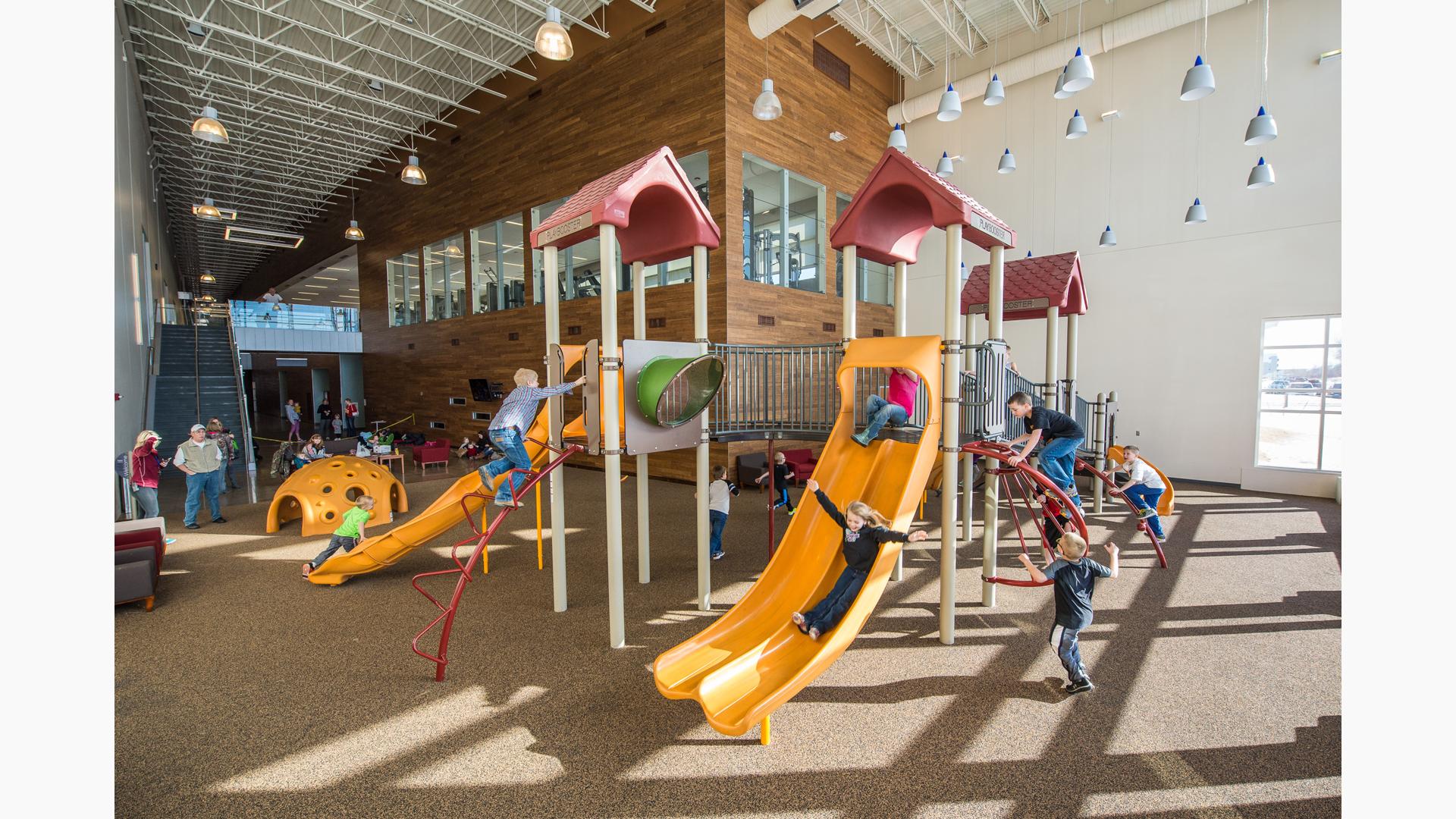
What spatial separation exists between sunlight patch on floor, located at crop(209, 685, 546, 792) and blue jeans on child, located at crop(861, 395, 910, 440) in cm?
370

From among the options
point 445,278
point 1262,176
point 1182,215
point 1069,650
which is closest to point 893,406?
point 1069,650

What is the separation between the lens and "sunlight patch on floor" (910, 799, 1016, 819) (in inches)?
122

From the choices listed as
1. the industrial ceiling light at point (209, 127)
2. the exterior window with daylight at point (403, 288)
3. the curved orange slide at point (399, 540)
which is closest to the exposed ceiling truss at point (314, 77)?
the industrial ceiling light at point (209, 127)

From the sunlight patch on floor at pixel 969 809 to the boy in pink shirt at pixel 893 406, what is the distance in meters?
3.19

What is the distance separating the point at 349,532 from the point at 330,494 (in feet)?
10.2

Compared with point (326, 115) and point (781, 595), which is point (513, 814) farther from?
point (326, 115)

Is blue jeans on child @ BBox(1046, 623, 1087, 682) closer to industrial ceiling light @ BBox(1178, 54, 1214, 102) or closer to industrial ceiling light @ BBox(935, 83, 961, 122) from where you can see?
industrial ceiling light @ BBox(1178, 54, 1214, 102)

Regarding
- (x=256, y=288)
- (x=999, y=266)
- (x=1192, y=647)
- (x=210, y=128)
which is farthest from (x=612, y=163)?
(x=256, y=288)

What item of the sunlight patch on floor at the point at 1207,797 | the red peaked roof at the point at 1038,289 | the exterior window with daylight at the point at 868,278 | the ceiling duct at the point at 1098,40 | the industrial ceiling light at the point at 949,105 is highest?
the ceiling duct at the point at 1098,40

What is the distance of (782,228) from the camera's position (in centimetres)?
1261

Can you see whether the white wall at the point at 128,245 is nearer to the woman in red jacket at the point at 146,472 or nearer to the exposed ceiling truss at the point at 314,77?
the exposed ceiling truss at the point at 314,77

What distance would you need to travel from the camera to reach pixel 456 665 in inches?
186

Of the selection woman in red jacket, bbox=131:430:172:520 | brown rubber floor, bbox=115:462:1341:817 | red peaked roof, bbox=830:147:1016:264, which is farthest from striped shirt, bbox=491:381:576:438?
woman in red jacket, bbox=131:430:172:520

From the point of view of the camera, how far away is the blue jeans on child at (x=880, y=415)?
19.0 feet
